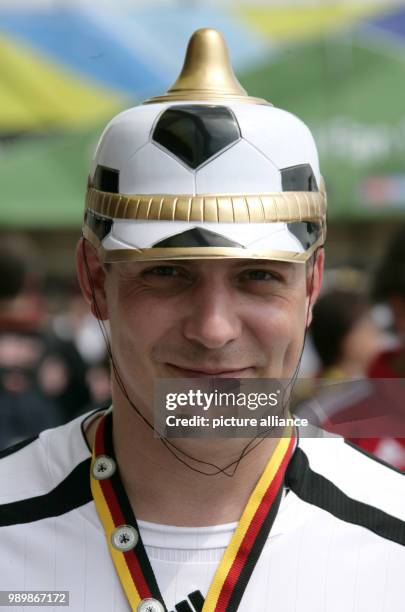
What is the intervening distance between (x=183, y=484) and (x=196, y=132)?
0.71 m

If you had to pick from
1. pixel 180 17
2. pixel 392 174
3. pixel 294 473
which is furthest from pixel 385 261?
pixel 180 17

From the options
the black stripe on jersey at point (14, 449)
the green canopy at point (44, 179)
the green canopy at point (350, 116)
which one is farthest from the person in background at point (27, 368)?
the green canopy at point (350, 116)

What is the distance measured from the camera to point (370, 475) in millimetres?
2074

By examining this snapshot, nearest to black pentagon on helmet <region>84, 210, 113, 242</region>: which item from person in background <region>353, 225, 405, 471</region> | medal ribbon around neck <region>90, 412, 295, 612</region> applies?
medal ribbon around neck <region>90, 412, 295, 612</region>

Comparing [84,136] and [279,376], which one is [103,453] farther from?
[84,136]

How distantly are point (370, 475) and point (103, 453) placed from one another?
576 millimetres

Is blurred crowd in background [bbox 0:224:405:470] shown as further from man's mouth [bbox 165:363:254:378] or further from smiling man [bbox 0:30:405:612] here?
man's mouth [bbox 165:363:254:378]

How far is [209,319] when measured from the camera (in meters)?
1.78

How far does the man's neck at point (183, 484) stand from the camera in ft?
6.52

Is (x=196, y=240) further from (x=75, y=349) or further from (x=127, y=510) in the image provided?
(x=75, y=349)

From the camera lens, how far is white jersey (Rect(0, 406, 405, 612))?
6.20 ft

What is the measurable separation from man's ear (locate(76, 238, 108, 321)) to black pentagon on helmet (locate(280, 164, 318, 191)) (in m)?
0.42

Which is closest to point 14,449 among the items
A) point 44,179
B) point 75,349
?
point 75,349

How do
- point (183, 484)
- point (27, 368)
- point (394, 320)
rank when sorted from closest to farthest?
1. point (183, 484)
2. point (394, 320)
3. point (27, 368)
